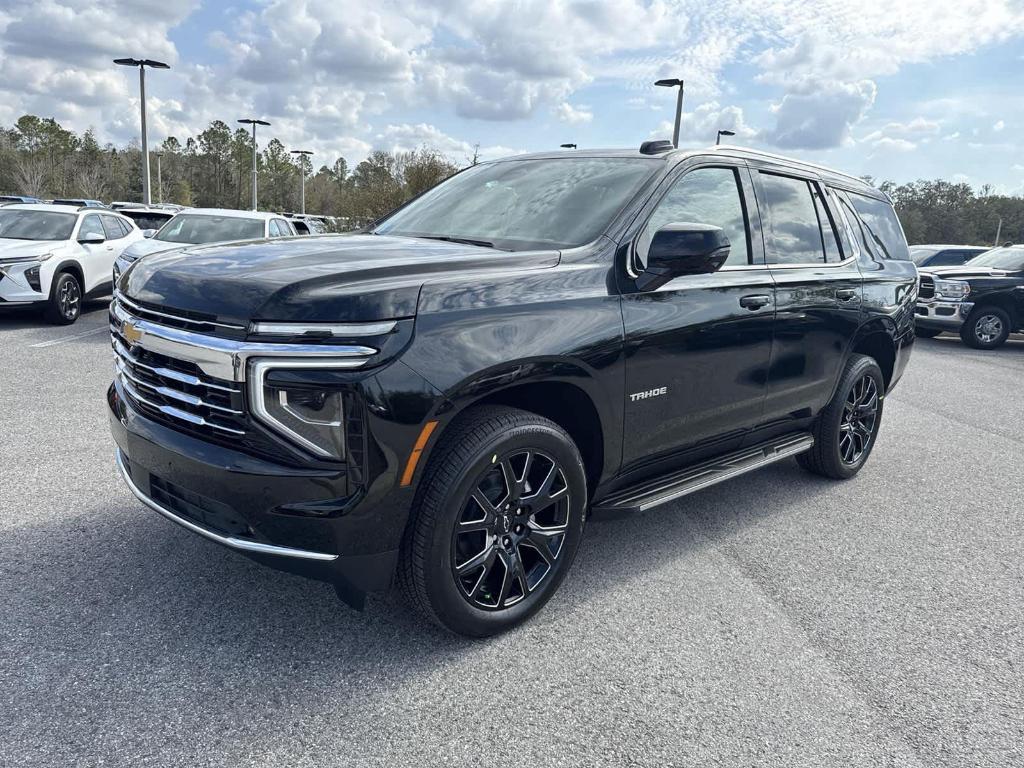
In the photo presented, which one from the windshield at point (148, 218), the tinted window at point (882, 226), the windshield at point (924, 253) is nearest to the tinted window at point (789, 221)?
the tinted window at point (882, 226)

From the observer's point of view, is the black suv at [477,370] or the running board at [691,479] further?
the running board at [691,479]

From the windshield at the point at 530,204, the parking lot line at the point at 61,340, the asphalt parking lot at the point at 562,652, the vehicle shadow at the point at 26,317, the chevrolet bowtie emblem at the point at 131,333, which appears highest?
the windshield at the point at 530,204

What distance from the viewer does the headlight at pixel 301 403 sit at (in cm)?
246

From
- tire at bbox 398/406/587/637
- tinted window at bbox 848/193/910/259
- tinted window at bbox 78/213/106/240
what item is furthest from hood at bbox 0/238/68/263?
tinted window at bbox 848/193/910/259

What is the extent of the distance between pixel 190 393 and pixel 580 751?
5.71ft

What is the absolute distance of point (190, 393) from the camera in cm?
269

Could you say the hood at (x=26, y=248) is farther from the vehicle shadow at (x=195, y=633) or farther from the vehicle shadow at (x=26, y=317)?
the vehicle shadow at (x=195, y=633)

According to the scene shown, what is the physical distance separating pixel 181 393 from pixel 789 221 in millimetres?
→ 3336

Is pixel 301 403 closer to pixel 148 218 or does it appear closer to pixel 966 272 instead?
pixel 966 272

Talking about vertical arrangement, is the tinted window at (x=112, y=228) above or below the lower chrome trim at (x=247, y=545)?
above

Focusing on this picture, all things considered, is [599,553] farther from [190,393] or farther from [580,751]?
[190,393]

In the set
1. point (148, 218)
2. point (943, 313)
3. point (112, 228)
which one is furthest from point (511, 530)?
point (148, 218)

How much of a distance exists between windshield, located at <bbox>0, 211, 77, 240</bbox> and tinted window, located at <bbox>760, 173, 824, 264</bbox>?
33.2 feet

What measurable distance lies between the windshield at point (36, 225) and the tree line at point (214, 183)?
53561 millimetres
